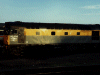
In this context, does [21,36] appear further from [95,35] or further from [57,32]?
[95,35]

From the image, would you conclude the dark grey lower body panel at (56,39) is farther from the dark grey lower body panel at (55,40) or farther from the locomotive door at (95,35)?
the locomotive door at (95,35)

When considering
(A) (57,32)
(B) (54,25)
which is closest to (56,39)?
(A) (57,32)

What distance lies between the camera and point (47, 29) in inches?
768

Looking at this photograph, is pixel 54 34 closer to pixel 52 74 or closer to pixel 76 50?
pixel 76 50

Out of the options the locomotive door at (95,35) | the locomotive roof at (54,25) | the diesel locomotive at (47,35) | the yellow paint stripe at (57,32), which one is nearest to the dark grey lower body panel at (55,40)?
the diesel locomotive at (47,35)

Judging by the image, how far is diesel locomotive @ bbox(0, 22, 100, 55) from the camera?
18484 mm

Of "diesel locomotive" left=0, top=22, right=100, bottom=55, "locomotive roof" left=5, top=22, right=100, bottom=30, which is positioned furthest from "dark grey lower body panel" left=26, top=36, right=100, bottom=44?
"locomotive roof" left=5, top=22, right=100, bottom=30

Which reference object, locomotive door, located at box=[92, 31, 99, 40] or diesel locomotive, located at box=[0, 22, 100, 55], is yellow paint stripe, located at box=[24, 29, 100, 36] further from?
locomotive door, located at box=[92, 31, 99, 40]

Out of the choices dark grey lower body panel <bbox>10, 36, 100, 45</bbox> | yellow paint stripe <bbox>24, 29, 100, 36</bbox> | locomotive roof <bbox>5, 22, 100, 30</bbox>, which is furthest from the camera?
locomotive roof <bbox>5, 22, 100, 30</bbox>

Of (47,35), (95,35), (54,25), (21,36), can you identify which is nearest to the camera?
(21,36)

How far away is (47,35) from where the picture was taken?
1928cm

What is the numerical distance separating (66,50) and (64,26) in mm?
3400

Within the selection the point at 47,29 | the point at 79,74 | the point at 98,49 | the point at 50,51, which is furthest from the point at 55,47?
the point at 79,74

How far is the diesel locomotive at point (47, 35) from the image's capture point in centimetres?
1848
